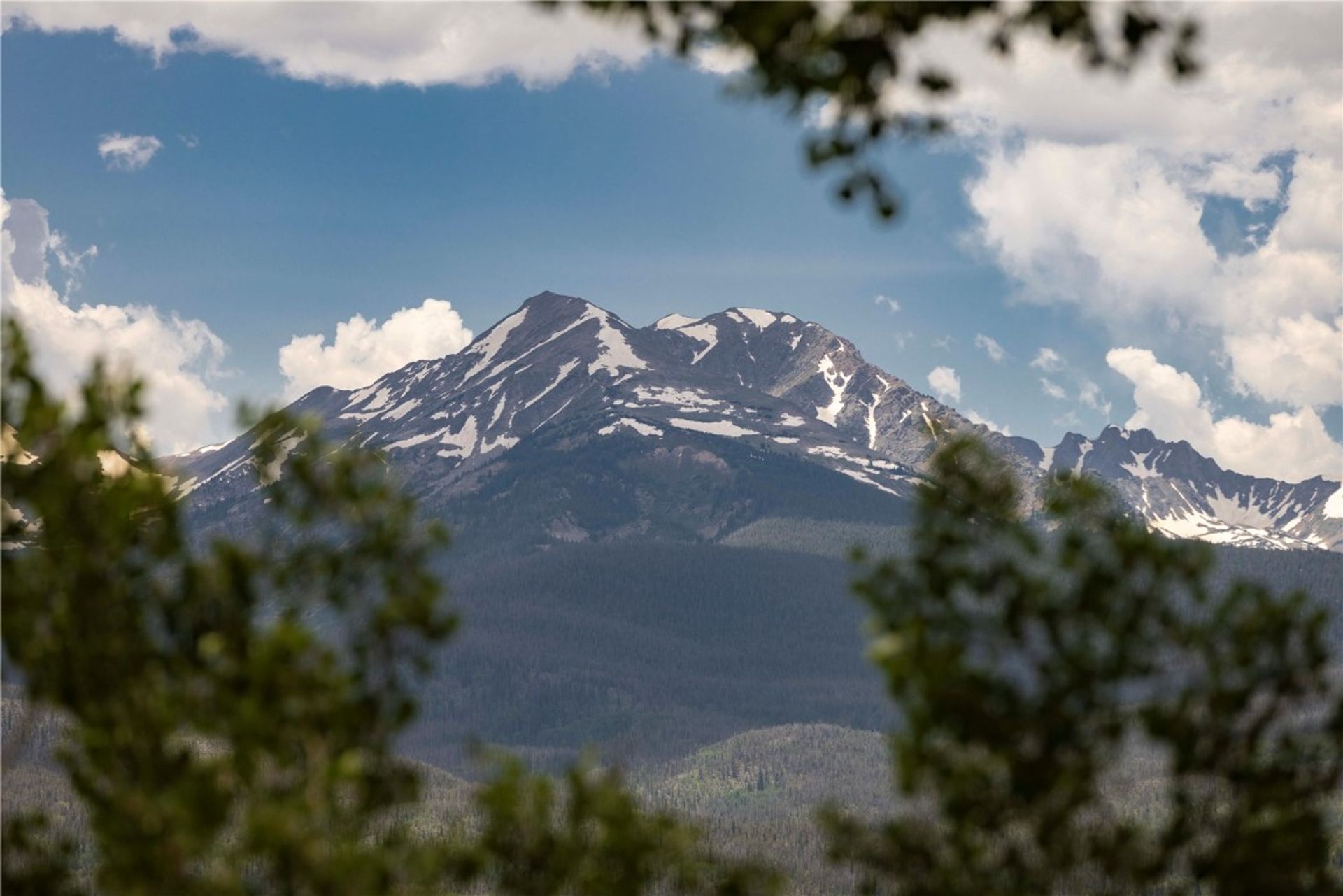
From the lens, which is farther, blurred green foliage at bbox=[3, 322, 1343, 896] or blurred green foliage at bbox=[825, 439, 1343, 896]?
blurred green foliage at bbox=[825, 439, 1343, 896]

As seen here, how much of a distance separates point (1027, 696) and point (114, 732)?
24.6 ft

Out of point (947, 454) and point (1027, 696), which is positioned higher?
point (947, 454)

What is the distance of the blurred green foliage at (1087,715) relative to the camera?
13.4 m

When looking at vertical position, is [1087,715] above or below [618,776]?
above

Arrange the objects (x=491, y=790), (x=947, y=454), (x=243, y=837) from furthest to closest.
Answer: (x=947, y=454)
(x=491, y=790)
(x=243, y=837)

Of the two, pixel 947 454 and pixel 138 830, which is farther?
pixel 947 454

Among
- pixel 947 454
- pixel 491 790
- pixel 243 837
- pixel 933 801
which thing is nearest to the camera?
pixel 243 837

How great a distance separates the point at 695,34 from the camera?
12.8 metres

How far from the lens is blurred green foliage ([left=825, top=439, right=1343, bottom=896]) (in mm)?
13352

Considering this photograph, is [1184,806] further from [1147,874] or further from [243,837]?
[243,837]

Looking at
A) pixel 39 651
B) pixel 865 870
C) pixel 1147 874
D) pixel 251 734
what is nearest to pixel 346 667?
pixel 251 734

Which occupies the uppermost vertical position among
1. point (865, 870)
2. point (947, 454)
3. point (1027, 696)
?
point (947, 454)

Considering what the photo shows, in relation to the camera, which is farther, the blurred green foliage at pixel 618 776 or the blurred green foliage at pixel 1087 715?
the blurred green foliage at pixel 1087 715

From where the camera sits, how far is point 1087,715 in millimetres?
13492
